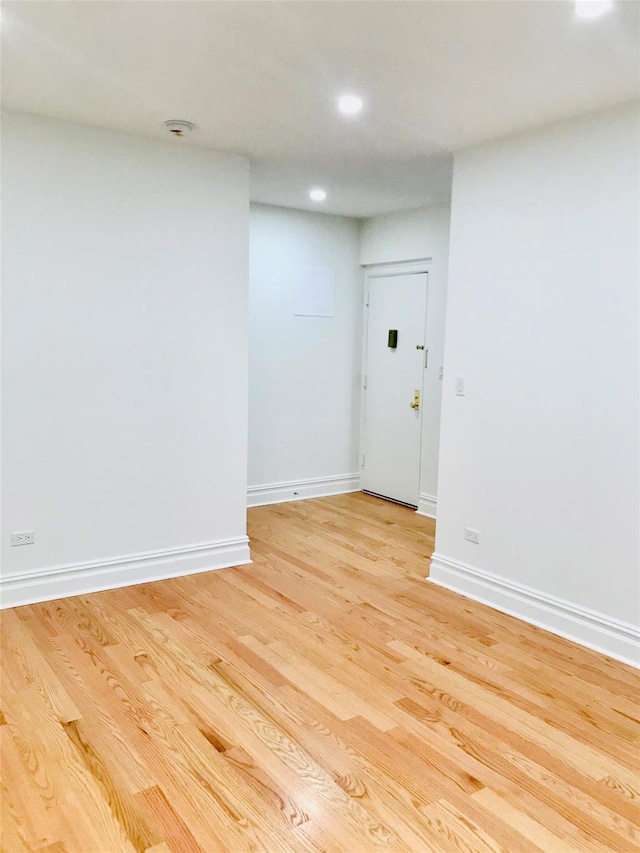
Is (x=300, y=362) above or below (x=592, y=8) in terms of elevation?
below

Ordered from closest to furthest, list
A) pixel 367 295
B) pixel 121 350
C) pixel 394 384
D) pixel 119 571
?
1. pixel 121 350
2. pixel 119 571
3. pixel 394 384
4. pixel 367 295

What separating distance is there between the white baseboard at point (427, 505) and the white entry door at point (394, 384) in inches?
3.3

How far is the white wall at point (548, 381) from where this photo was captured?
300 centimetres

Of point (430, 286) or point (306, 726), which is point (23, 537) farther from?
point (430, 286)

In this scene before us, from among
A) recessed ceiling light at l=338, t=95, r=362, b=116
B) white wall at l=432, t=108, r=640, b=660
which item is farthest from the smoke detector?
white wall at l=432, t=108, r=640, b=660

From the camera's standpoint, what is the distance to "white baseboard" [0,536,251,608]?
3.46 metres

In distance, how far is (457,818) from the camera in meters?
1.99

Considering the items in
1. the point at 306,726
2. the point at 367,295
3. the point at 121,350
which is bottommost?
the point at 306,726

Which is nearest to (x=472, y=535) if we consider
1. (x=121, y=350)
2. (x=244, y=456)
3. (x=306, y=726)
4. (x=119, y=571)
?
(x=244, y=456)

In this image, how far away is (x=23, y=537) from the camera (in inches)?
135

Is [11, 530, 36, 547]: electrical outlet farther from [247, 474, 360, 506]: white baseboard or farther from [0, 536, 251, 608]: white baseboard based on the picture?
[247, 474, 360, 506]: white baseboard

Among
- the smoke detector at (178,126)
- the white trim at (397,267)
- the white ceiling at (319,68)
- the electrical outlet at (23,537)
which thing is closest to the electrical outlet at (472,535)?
the white ceiling at (319,68)

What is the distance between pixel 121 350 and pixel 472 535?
2303 mm

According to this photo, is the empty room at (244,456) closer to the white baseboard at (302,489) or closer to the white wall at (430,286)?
the white wall at (430,286)
